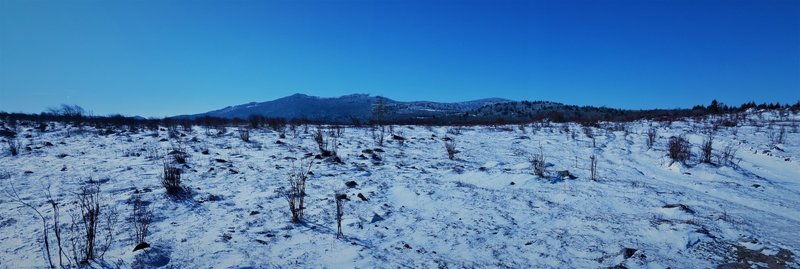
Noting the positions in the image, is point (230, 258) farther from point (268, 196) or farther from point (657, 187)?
point (657, 187)

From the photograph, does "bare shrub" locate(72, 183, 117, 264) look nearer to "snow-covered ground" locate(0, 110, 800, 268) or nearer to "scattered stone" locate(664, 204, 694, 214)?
"snow-covered ground" locate(0, 110, 800, 268)

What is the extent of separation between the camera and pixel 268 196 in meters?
4.89

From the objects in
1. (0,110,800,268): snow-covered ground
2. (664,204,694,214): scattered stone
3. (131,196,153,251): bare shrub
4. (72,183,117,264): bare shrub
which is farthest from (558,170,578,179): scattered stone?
(72,183,117,264): bare shrub

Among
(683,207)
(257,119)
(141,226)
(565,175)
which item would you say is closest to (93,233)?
(141,226)

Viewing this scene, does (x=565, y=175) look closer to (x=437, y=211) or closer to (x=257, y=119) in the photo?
(x=437, y=211)

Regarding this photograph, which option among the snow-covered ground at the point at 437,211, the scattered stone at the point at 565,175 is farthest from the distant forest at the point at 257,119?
the scattered stone at the point at 565,175

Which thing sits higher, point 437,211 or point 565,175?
point 565,175

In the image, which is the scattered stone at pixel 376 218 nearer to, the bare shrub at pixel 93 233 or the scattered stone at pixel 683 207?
the bare shrub at pixel 93 233

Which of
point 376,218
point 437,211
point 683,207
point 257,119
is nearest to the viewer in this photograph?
point 376,218

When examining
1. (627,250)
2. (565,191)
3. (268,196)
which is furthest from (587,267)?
(268,196)

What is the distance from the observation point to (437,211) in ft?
14.6

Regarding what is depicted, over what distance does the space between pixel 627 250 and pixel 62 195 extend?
643 cm

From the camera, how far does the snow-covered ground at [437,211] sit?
312 cm

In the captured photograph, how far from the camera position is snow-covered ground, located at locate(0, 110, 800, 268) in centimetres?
312
